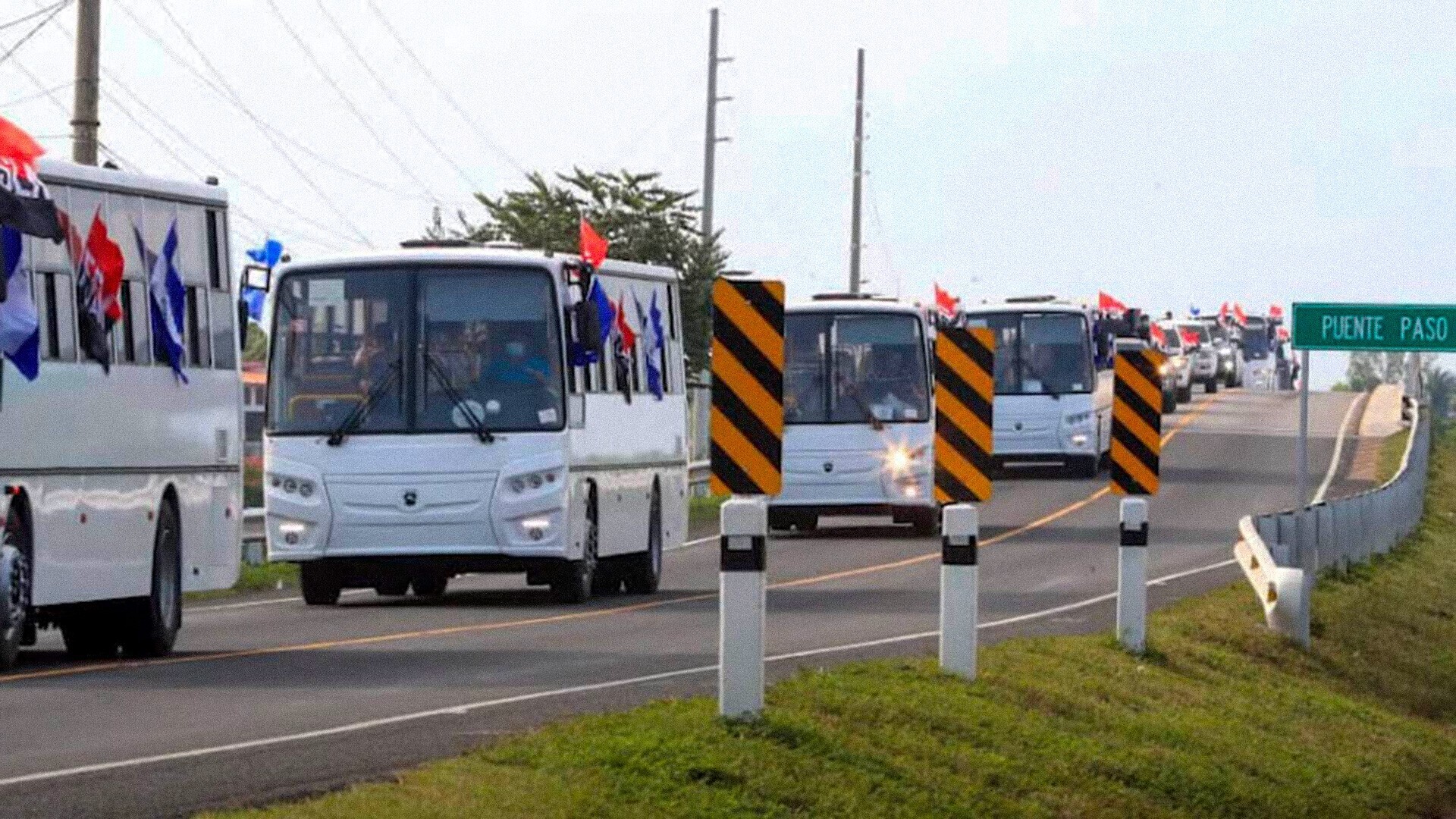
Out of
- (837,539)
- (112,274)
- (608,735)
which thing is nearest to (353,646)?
(112,274)

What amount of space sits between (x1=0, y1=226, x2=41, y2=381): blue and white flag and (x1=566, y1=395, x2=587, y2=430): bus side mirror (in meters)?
8.85


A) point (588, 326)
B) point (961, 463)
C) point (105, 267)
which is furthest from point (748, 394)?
point (588, 326)

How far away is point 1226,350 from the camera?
336 ft

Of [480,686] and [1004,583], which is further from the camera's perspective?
[1004,583]

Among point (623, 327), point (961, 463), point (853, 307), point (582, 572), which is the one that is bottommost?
point (582, 572)

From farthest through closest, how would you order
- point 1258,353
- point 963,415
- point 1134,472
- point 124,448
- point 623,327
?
point 1258,353, point 623,327, point 1134,472, point 124,448, point 963,415

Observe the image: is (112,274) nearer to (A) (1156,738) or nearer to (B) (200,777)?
(A) (1156,738)

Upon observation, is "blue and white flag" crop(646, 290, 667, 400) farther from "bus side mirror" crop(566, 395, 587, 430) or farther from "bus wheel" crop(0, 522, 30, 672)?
"bus wheel" crop(0, 522, 30, 672)

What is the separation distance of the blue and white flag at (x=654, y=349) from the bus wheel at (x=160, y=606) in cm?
1001

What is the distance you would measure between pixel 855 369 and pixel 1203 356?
55853 millimetres

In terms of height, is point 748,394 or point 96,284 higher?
point 96,284

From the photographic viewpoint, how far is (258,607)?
29250mm

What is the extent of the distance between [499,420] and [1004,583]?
300 inches

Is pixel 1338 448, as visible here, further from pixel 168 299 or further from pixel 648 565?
pixel 168 299
